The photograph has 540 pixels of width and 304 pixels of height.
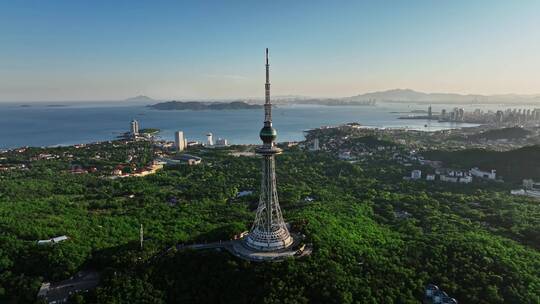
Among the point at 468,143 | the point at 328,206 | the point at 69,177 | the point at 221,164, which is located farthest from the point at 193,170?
the point at 468,143

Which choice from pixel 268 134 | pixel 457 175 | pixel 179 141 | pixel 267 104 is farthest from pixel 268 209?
pixel 179 141

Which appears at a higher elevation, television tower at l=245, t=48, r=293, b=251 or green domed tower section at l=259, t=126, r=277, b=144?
green domed tower section at l=259, t=126, r=277, b=144

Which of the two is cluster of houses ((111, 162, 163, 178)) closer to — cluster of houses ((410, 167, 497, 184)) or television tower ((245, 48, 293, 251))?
television tower ((245, 48, 293, 251))

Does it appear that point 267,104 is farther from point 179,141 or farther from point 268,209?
point 179,141

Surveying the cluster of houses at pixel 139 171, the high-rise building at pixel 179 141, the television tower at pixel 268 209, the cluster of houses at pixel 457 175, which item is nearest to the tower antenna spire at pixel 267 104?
the television tower at pixel 268 209

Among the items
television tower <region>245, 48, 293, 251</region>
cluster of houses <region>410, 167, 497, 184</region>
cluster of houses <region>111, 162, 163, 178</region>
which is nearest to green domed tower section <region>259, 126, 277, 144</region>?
television tower <region>245, 48, 293, 251</region>

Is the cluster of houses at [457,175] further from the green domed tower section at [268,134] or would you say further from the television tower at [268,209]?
the green domed tower section at [268,134]
